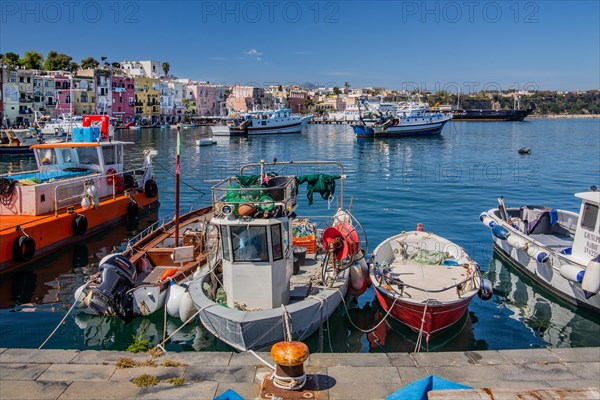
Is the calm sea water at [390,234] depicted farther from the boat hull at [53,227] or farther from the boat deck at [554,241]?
the boat deck at [554,241]

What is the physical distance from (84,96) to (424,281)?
334 feet

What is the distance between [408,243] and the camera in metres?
15.5

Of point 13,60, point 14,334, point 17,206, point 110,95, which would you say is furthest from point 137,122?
point 14,334

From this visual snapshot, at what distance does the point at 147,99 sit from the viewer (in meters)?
125

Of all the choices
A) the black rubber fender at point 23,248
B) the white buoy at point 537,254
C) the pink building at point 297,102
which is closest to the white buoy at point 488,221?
the white buoy at point 537,254

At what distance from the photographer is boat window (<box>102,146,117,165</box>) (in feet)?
73.5

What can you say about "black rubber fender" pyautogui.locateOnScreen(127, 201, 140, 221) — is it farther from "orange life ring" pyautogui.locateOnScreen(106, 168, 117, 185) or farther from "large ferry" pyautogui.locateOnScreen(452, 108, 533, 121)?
"large ferry" pyautogui.locateOnScreen(452, 108, 533, 121)

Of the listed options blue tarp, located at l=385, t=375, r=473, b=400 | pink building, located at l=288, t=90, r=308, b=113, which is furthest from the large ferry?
blue tarp, located at l=385, t=375, r=473, b=400

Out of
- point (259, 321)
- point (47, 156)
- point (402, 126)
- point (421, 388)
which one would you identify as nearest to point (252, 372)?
point (259, 321)

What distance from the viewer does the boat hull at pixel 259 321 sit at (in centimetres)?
974

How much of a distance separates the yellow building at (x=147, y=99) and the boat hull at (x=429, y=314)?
117 m

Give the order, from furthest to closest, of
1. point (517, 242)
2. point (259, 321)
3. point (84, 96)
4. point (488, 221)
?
point (84, 96)
point (488, 221)
point (517, 242)
point (259, 321)

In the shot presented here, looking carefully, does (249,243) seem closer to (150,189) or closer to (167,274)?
(167,274)

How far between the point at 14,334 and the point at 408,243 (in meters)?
10.4
